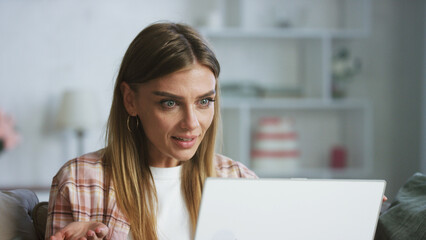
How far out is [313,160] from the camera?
12.2 feet

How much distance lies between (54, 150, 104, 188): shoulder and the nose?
25 cm

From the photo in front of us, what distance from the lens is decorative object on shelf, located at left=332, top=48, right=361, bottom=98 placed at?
3494mm

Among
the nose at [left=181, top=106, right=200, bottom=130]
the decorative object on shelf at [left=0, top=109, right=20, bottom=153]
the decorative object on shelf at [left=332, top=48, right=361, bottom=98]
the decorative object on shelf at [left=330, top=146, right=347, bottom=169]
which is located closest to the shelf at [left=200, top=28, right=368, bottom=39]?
the decorative object on shelf at [left=332, top=48, right=361, bottom=98]

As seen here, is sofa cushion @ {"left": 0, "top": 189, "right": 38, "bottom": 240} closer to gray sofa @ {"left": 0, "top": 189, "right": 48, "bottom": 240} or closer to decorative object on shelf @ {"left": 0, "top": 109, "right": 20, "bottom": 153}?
gray sofa @ {"left": 0, "top": 189, "right": 48, "bottom": 240}

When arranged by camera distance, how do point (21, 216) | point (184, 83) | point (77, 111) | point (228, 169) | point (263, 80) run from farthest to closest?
point (263, 80), point (77, 111), point (228, 169), point (21, 216), point (184, 83)

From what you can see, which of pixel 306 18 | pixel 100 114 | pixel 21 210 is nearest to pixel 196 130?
pixel 21 210

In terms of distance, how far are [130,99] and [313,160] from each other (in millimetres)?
2673

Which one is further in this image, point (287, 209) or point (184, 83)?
point (184, 83)

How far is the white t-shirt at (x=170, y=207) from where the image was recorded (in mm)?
1236

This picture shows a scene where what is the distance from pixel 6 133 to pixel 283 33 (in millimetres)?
1933

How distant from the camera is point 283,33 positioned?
3406mm

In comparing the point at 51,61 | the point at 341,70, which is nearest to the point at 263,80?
the point at 341,70

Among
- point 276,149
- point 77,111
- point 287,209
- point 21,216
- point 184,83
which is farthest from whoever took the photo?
point 276,149

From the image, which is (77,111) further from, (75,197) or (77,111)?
(75,197)
